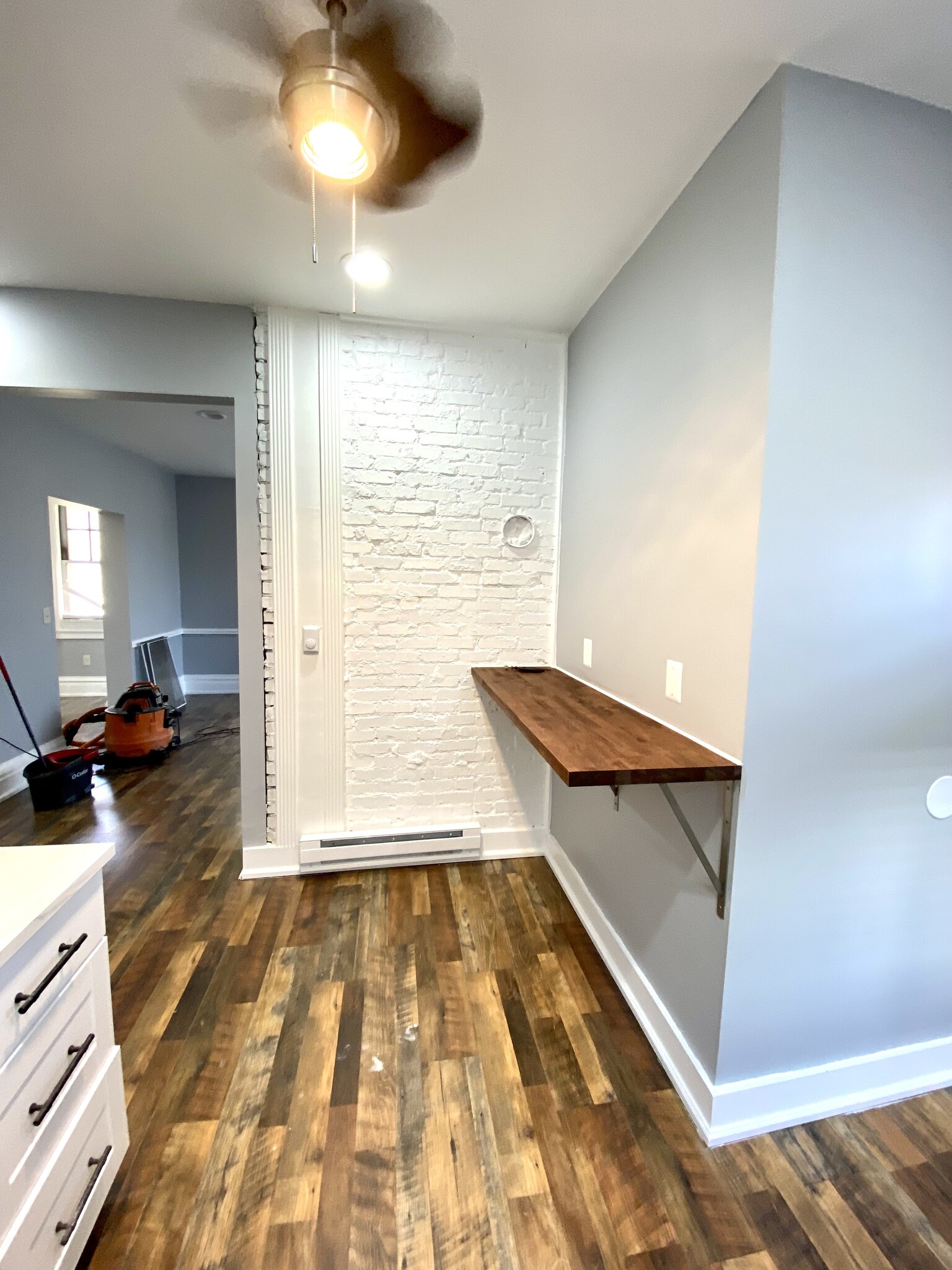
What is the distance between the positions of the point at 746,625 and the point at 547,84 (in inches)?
53.5

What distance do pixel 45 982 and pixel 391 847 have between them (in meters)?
1.67

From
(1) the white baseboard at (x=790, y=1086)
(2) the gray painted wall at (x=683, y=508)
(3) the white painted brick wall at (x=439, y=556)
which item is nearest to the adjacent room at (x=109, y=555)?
(3) the white painted brick wall at (x=439, y=556)

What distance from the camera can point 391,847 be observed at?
2471mm

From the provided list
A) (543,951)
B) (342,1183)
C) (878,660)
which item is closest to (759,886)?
(878,660)

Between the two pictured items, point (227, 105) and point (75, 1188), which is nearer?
point (75, 1188)

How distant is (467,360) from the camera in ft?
7.77

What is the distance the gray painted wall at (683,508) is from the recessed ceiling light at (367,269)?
87cm

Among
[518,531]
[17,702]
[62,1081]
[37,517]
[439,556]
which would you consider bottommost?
[62,1081]

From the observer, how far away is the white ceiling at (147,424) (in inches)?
138

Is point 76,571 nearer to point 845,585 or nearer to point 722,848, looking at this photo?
point 722,848

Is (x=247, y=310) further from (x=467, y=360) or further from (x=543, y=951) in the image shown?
(x=543, y=951)

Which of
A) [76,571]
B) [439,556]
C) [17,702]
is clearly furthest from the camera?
[76,571]

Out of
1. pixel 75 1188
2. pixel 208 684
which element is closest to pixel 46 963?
pixel 75 1188

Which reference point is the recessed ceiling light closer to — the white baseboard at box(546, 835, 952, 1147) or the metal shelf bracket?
the metal shelf bracket
